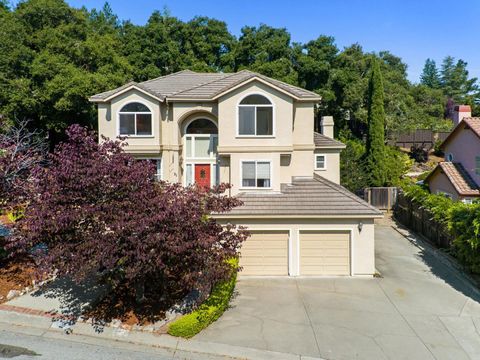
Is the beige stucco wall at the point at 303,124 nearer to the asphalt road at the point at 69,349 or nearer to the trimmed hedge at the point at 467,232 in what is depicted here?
the trimmed hedge at the point at 467,232

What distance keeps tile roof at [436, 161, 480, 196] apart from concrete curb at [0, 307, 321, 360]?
15886 millimetres

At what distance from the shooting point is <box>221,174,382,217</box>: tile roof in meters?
14.0

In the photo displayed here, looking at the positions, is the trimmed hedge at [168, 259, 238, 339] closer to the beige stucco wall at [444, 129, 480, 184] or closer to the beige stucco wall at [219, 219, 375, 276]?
the beige stucco wall at [219, 219, 375, 276]

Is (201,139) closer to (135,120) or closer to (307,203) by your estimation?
(135,120)

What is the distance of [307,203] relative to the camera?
48.0ft

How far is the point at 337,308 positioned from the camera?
1125cm

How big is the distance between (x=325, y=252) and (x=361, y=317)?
3.86m

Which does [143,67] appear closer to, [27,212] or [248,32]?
[248,32]

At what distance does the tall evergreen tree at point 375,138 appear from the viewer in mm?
28484

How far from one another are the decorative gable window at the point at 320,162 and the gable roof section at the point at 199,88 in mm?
3857

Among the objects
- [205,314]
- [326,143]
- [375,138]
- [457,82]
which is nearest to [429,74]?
[457,82]

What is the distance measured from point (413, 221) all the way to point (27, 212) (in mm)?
20577

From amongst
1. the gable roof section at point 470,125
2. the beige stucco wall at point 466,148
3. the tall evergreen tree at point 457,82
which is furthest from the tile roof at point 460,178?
the tall evergreen tree at point 457,82

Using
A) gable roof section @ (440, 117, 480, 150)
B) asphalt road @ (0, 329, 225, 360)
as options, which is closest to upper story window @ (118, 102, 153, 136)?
asphalt road @ (0, 329, 225, 360)
